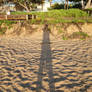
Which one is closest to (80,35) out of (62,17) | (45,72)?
(62,17)

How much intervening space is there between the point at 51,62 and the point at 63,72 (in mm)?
941

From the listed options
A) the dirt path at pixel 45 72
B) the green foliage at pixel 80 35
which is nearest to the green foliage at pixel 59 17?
the green foliage at pixel 80 35

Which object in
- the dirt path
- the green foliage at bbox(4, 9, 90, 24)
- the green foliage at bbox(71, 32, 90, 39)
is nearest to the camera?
the dirt path

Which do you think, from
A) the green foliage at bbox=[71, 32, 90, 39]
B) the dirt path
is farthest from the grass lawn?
the dirt path

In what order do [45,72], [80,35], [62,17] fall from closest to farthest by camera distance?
[45,72]
[80,35]
[62,17]

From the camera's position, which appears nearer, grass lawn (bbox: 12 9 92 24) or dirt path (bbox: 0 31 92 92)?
dirt path (bbox: 0 31 92 92)

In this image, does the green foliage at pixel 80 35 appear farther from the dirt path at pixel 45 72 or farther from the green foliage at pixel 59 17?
the dirt path at pixel 45 72

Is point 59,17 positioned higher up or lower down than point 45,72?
higher up

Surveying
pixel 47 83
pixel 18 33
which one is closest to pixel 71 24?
pixel 18 33

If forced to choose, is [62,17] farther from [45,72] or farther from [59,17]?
[45,72]

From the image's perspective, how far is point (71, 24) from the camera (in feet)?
33.6

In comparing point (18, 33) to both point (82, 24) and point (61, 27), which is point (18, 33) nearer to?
point (61, 27)

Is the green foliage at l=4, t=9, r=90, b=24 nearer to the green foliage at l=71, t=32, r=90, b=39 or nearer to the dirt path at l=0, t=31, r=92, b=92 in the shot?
the green foliage at l=71, t=32, r=90, b=39

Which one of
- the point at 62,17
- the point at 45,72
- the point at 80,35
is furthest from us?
the point at 62,17
